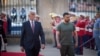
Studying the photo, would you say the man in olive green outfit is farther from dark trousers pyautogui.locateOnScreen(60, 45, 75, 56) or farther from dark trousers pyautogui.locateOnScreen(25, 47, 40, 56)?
dark trousers pyautogui.locateOnScreen(25, 47, 40, 56)

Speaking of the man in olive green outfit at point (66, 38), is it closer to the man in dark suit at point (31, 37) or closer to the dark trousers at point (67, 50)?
the dark trousers at point (67, 50)

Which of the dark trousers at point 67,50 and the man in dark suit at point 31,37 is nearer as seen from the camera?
the man in dark suit at point 31,37

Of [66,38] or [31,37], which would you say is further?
[66,38]

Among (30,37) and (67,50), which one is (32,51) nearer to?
(30,37)

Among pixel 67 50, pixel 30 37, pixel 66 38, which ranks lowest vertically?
pixel 67 50

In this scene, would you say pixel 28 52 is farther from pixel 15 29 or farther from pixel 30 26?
pixel 15 29

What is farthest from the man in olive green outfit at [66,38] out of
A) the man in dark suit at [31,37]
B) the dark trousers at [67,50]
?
the man in dark suit at [31,37]

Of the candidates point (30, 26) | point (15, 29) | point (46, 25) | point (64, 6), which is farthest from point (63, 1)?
point (30, 26)

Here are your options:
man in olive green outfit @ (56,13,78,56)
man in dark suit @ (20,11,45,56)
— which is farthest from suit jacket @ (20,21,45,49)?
man in olive green outfit @ (56,13,78,56)

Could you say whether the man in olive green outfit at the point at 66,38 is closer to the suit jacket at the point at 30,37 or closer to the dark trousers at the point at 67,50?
the dark trousers at the point at 67,50

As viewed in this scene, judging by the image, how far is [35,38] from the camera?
37.1 ft

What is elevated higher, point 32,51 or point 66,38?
point 66,38

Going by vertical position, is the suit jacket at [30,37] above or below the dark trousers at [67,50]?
above

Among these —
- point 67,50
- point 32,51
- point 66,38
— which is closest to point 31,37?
point 32,51
